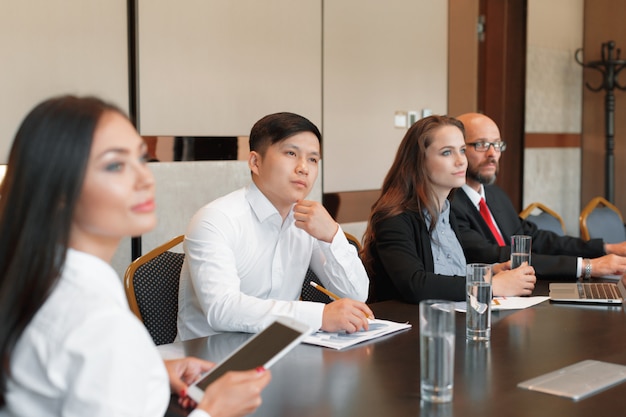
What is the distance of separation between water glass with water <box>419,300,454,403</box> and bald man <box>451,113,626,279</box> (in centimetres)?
157

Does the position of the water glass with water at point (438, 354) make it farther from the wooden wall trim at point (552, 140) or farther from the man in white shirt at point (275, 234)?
the wooden wall trim at point (552, 140)

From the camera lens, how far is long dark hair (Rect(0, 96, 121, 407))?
1.11 meters

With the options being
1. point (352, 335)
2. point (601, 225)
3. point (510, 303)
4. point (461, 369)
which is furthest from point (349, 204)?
point (461, 369)

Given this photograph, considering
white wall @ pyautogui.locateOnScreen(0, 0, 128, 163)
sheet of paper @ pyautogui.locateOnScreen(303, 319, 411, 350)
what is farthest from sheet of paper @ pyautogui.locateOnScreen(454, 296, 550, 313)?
white wall @ pyautogui.locateOnScreen(0, 0, 128, 163)

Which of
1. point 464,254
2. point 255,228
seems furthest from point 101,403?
point 464,254

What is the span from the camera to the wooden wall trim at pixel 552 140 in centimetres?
649

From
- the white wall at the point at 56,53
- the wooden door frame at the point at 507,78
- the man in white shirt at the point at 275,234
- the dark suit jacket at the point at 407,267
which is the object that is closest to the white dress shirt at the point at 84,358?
the man in white shirt at the point at 275,234

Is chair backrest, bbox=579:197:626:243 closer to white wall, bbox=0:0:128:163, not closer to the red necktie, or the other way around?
the red necktie

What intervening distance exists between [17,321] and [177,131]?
279 centimetres

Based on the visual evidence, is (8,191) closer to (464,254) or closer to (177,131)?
(464,254)

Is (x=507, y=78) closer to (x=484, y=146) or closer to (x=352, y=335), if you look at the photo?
(x=484, y=146)

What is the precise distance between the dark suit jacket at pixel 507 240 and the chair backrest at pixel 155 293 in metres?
1.31

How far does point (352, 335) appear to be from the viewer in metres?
1.93

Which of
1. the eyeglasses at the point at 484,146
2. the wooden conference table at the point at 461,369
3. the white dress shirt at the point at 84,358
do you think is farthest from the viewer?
the eyeglasses at the point at 484,146
